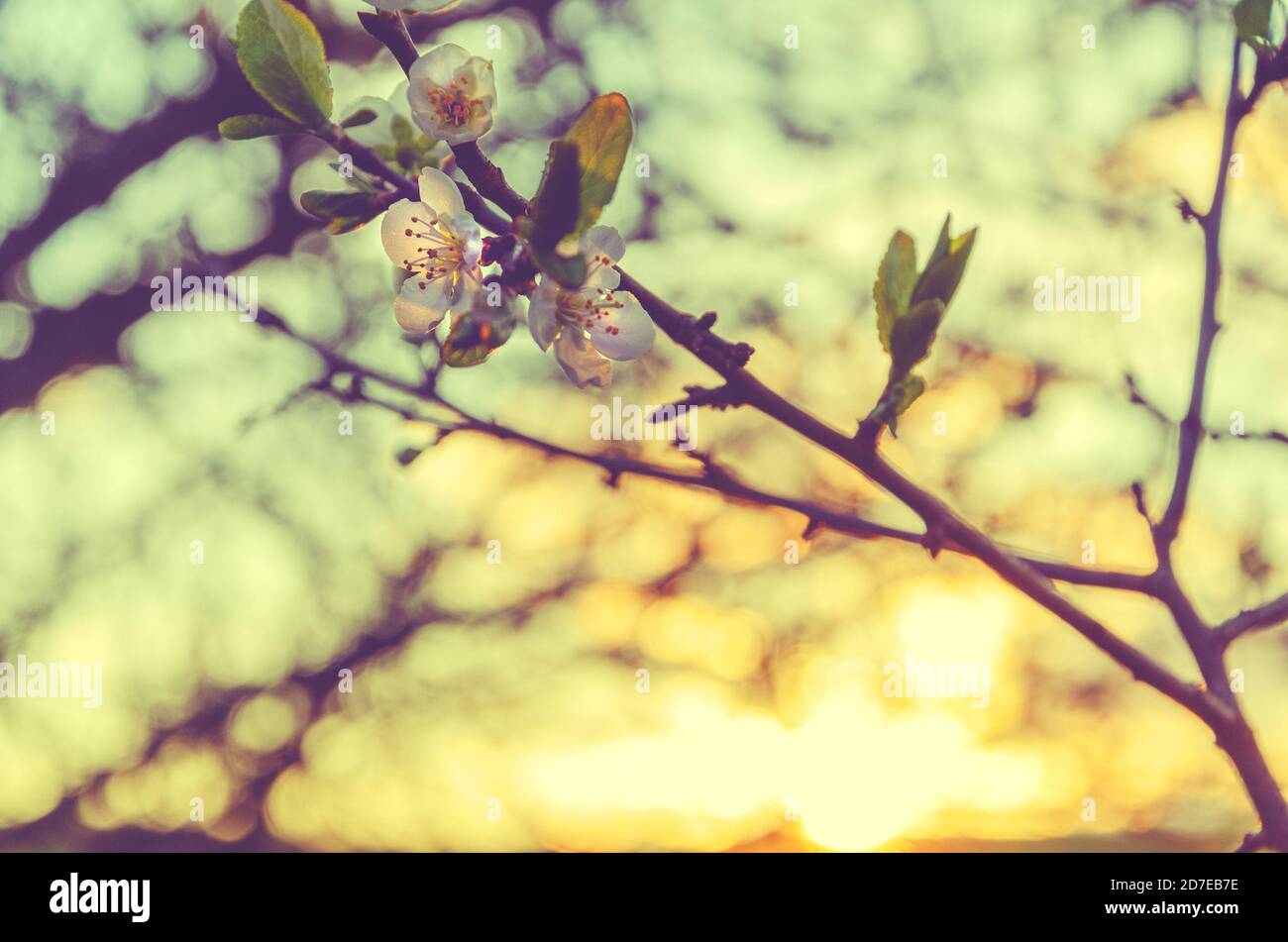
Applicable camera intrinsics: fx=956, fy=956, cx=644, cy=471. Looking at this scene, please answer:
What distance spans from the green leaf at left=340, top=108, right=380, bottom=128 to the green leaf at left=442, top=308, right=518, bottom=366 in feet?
0.39

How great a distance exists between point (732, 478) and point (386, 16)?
1.51ft

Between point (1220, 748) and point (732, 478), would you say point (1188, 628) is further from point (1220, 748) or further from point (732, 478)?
point (732, 478)

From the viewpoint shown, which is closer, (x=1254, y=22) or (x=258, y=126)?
(x=258, y=126)

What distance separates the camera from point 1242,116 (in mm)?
845

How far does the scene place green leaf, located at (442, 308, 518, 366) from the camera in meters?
0.53

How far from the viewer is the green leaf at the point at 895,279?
54 cm

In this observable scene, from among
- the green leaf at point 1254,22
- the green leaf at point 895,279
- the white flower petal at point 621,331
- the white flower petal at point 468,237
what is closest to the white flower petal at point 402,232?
the white flower petal at point 468,237

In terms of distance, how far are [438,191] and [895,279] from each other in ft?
0.88

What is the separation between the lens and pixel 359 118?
54cm

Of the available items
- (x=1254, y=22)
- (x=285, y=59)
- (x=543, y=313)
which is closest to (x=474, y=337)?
(x=543, y=313)

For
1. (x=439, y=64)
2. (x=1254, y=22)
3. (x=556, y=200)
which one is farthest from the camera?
(x=1254, y=22)

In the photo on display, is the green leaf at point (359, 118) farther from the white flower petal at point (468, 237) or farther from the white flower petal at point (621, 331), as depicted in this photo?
the white flower petal at point (621, 331)

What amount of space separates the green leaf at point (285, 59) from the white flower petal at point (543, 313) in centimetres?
15

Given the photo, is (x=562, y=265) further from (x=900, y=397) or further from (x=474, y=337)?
(x=900, y=397)
